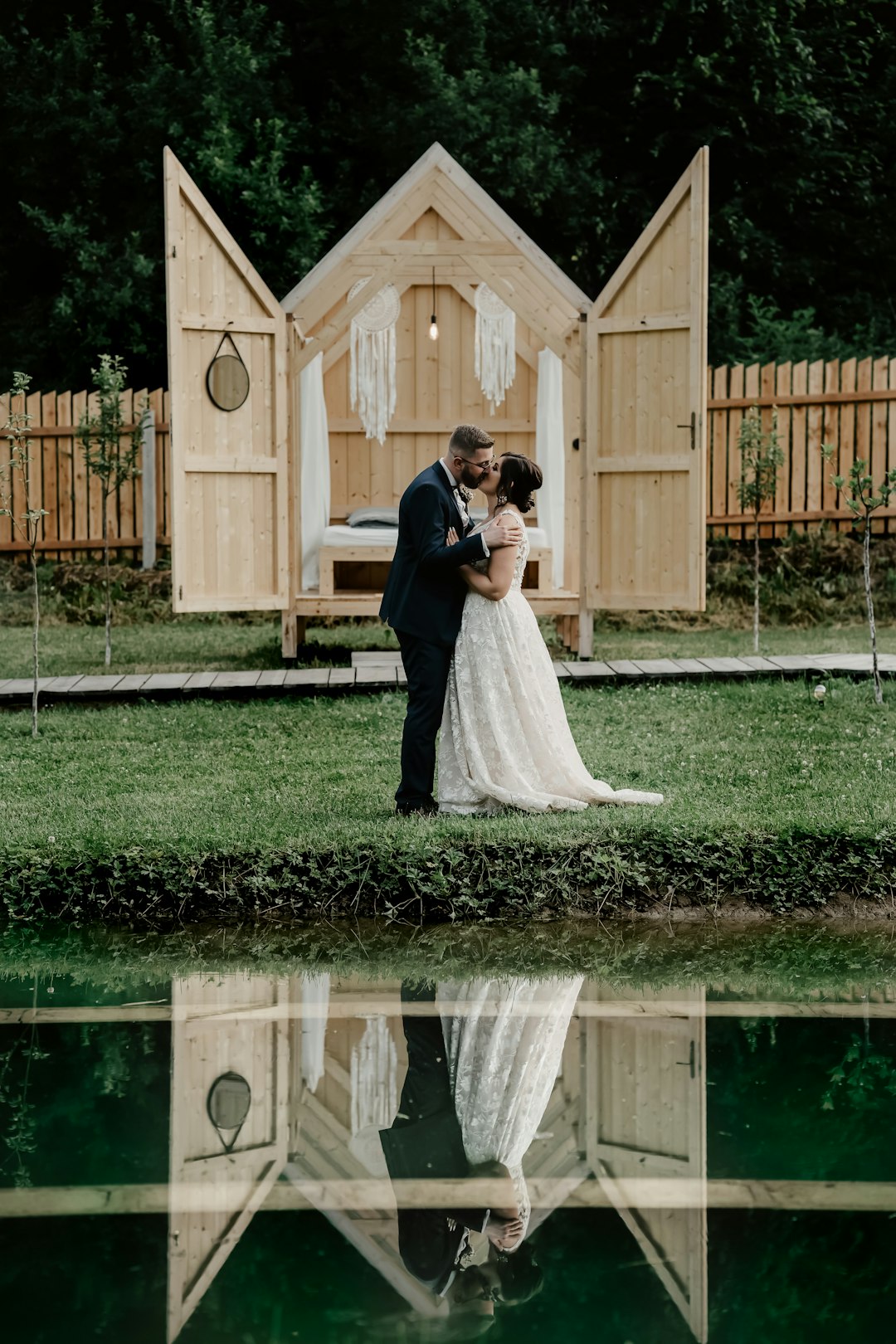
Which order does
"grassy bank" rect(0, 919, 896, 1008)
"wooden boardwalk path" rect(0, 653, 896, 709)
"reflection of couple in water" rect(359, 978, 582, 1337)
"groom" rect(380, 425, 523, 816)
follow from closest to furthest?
1. "reflection of couple in water" rect(359, 978, 582, 1337)
2. "grassy bank" rect(0, 919, 896, 1008)
3. "groom" rect(380, 425, 523, 816)
4. "wooden boardwalk path" rect(0, 653, 896, 709)

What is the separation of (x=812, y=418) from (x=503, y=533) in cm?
949

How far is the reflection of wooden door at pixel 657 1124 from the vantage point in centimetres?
306

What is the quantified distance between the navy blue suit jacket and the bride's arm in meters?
0.07

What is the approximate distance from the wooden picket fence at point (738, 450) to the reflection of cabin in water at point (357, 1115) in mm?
10700

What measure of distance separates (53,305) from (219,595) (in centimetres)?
1045

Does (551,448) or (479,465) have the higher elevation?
(551,448)

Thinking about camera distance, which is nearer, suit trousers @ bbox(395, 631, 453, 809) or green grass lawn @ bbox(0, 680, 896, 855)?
green grass lawn @ bbox(0, 680, 896, 855)

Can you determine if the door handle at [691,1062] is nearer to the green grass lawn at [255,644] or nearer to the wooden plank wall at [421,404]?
the green grass lawn at [255,644]

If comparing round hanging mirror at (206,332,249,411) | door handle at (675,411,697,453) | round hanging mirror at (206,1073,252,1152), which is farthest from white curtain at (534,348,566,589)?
round hanging mirror at (206,1073,252,1152)

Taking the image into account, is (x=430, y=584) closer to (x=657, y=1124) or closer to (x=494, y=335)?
(x=657, y=1124)

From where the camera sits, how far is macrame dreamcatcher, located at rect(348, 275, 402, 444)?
1180 cm

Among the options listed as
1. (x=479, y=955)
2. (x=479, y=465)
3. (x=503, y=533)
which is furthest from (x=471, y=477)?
(x=479, y=955)

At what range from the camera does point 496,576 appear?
626 centimetres

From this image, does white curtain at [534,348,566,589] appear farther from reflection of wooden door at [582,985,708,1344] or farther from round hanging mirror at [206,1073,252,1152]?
round hanging mirror at [206,1073,252,1152]
